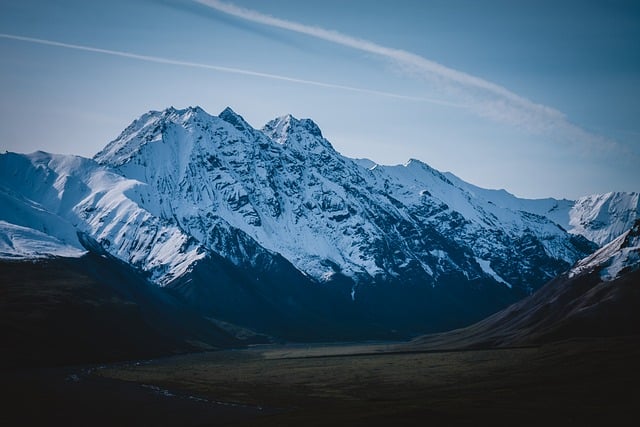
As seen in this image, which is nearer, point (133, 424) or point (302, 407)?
point (133, 424)

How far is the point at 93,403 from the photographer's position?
15862cm

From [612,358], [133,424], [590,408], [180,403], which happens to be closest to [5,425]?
[133,424]

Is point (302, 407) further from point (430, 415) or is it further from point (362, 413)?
point (430, 415)

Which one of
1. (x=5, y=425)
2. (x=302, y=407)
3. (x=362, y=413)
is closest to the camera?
(x=5, y=425)

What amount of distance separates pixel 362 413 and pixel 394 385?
48.6 metres

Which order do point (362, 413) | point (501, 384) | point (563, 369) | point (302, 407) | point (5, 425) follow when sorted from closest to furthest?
point (5, 425), point (362, 413), point (302, 407), point (501, 384), point (563, 369)

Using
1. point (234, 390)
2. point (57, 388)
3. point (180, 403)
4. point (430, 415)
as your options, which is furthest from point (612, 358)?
point (57, 388)

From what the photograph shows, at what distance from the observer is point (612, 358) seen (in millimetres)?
183625

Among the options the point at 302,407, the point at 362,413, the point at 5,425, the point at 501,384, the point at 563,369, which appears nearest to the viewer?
the point at 5,425

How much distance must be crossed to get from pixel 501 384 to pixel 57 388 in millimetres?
108989

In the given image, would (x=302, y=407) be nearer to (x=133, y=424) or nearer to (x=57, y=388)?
(x=133, y=424)

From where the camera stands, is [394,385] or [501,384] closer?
[501,384]

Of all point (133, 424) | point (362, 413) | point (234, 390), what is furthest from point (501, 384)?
point (133, 424)

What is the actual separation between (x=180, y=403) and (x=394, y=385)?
56.0 metres
